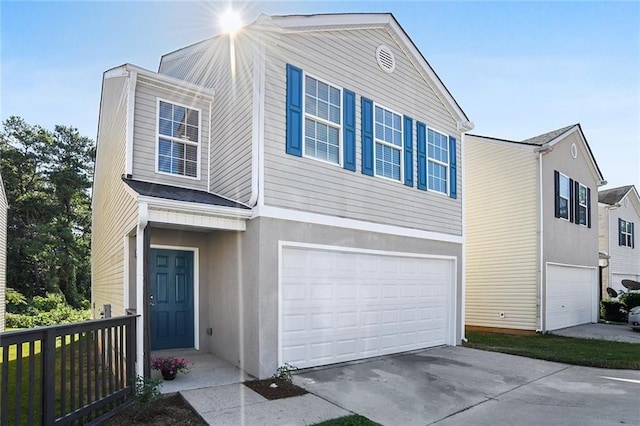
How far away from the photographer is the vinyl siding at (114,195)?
8241 mm

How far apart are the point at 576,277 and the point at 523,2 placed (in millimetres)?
11300

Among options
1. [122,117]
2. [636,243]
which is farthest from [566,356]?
[636,243]

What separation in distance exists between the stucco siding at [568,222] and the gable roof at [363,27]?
468 cm

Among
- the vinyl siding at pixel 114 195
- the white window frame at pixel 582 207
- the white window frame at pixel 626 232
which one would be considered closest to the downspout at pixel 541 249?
the white window frame at pixel 582 207

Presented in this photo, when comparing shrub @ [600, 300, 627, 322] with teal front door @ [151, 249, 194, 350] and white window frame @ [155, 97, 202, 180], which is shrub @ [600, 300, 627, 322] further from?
white window frame @ [155, 97, 202, 180]

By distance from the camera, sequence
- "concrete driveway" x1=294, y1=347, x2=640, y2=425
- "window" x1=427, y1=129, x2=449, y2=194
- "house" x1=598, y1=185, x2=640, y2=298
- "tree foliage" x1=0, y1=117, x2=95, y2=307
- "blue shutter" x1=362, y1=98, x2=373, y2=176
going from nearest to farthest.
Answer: "concrete driveway" x1=294, y1=347, x2=640, y2=425 < "blue shutter" x1=362, y1=98, x2=373, y2=176 < "window" x1=427, y1=129, x2=449, y2=194 < "house" x1=598, y1=185, x2=640, y2=298 < "tree foliage" x1=0, y1=117, x2=95, y2=307

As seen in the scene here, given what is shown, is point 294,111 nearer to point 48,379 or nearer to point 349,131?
point 349,131

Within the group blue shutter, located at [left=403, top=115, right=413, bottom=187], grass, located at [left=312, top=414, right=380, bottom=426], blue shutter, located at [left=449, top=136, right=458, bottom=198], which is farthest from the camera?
blue shutter, located at [left=449, top=136, right=458, bottom=198]

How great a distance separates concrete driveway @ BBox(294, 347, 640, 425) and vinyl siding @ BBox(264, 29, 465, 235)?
290cm

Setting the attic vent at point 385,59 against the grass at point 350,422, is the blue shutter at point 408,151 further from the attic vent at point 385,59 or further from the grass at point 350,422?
the grass at point 350,422

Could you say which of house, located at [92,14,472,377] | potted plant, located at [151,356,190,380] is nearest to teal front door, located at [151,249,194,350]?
house, located at [92,14,472,377]

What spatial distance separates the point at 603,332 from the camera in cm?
1389

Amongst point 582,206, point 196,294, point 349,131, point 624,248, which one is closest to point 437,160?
point 349,131

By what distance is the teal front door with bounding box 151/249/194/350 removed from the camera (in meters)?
8.28
